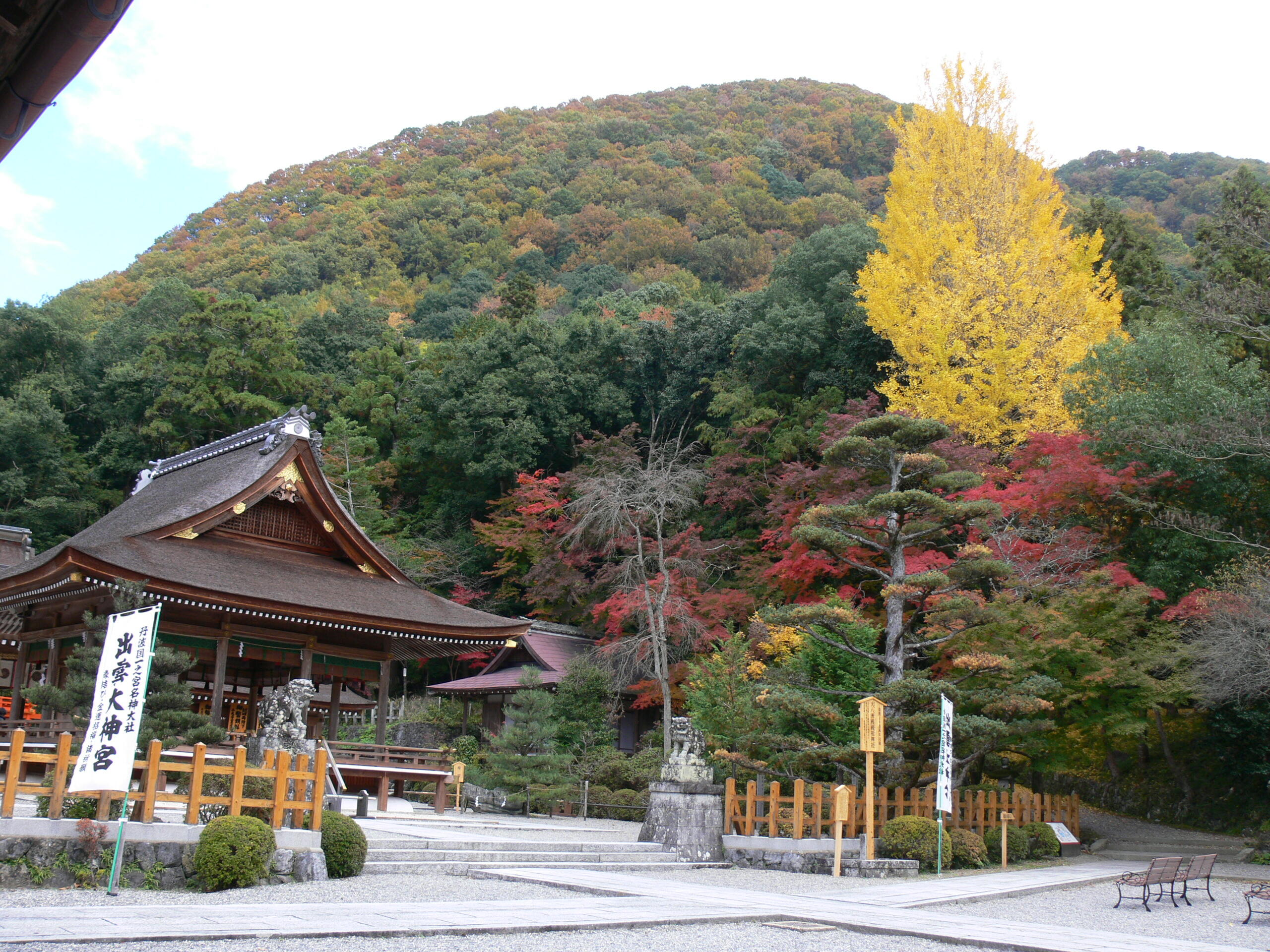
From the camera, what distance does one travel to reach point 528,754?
729 inches

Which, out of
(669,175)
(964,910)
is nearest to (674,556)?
(964,910)

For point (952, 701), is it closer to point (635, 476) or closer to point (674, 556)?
point (674, 556)

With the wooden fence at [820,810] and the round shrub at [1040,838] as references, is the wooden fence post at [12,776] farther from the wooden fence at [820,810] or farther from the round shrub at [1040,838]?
the round shrub at [1040,838]

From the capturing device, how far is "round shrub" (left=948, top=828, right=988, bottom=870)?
1227 centimetres

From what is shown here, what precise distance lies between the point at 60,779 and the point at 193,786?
95 cm

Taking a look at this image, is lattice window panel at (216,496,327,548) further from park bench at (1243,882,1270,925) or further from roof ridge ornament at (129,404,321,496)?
park bench at (1243,882,1270,925)

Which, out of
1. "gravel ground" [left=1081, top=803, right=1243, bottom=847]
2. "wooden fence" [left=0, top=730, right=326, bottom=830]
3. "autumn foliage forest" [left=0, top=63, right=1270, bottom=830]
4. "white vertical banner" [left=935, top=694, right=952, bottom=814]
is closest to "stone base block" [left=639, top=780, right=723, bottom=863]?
"autumn foliage forest" [left=0, top=63, right=1270, bottom=830]

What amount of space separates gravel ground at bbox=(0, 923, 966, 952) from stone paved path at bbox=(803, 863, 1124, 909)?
2.10m

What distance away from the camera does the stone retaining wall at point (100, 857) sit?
6910mm

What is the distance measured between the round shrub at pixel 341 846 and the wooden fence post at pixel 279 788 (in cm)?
46

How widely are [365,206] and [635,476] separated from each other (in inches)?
1700

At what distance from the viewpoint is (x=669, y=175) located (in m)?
60.3

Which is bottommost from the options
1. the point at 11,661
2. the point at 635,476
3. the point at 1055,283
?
the point at 11,661

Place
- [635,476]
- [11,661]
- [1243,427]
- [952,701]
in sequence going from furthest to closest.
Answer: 1. [635,476]
2. [11,661]
3. [1243,427]
4. [952,701]
